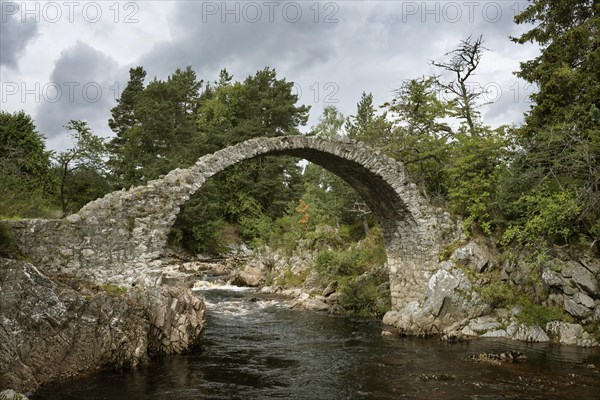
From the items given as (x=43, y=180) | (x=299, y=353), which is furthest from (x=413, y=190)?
(x=43, y=180)

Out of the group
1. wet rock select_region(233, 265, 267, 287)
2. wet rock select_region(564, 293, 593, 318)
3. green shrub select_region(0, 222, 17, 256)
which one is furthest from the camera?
wet rock select_region(233, 265, 267, 287)

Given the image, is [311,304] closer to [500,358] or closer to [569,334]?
[500,358]

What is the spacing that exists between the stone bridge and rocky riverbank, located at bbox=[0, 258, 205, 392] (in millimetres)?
531

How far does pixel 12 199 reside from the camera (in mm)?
15375

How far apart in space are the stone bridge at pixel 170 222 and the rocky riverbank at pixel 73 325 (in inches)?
20.9

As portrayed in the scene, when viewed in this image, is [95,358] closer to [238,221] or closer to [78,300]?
[78,300]

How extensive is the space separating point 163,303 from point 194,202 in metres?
24.6

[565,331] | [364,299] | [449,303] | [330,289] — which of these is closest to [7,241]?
[449,303]

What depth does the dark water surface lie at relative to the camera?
7.45m

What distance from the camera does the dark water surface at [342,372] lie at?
293 inches

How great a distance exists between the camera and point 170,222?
9.91 m

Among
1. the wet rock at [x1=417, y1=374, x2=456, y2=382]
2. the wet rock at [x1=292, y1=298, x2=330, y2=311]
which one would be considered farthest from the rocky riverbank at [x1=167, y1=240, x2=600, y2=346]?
the wet rock at [x1=417, y1=374, x2=456, y2=382]

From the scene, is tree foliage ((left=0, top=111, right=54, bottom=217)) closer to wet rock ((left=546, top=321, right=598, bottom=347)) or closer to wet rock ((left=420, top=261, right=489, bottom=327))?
wet rock ((left=420, top=261, right=489, bottom=327))

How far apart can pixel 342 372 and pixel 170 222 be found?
487cm
